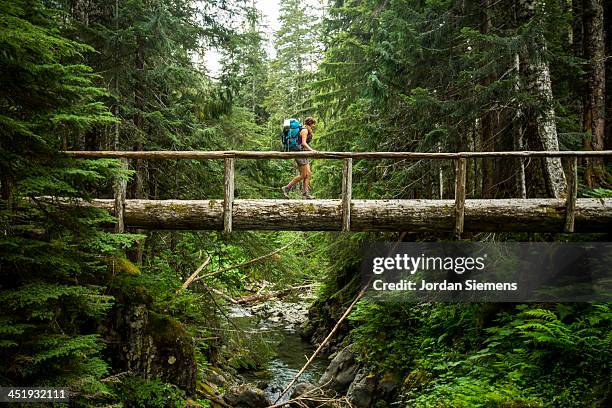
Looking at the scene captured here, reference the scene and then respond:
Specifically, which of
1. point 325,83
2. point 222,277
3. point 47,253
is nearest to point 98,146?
point 222,277

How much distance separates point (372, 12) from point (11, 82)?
12052 mm

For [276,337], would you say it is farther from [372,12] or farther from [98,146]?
[372,12]

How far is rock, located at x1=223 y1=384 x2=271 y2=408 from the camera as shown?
1015 centimetres

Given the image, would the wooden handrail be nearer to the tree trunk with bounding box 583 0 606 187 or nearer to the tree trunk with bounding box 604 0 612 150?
the tree trunk with bounding box 583 0 606 187

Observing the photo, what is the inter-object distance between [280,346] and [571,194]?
11.0m

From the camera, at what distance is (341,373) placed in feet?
37.4

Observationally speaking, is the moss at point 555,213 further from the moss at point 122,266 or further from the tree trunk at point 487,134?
the moss at point 122,266

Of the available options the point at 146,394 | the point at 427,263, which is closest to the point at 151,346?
the point at 146,394

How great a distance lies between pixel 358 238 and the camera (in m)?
11.1

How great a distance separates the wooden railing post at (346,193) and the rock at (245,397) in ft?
16.8

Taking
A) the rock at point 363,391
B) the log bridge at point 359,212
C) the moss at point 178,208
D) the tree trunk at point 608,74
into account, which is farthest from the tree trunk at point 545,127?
the moss at point 178,208

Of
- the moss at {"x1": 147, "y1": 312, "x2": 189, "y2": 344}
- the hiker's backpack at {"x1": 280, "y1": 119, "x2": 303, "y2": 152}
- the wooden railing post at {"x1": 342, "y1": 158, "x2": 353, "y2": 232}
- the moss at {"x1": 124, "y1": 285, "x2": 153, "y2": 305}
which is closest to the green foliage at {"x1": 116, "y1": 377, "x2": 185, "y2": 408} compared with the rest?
the moss at {"x1": 147, "y1": 312, "x2": 189, "y2": 344}

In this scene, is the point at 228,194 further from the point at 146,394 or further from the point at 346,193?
the point at 146,394
